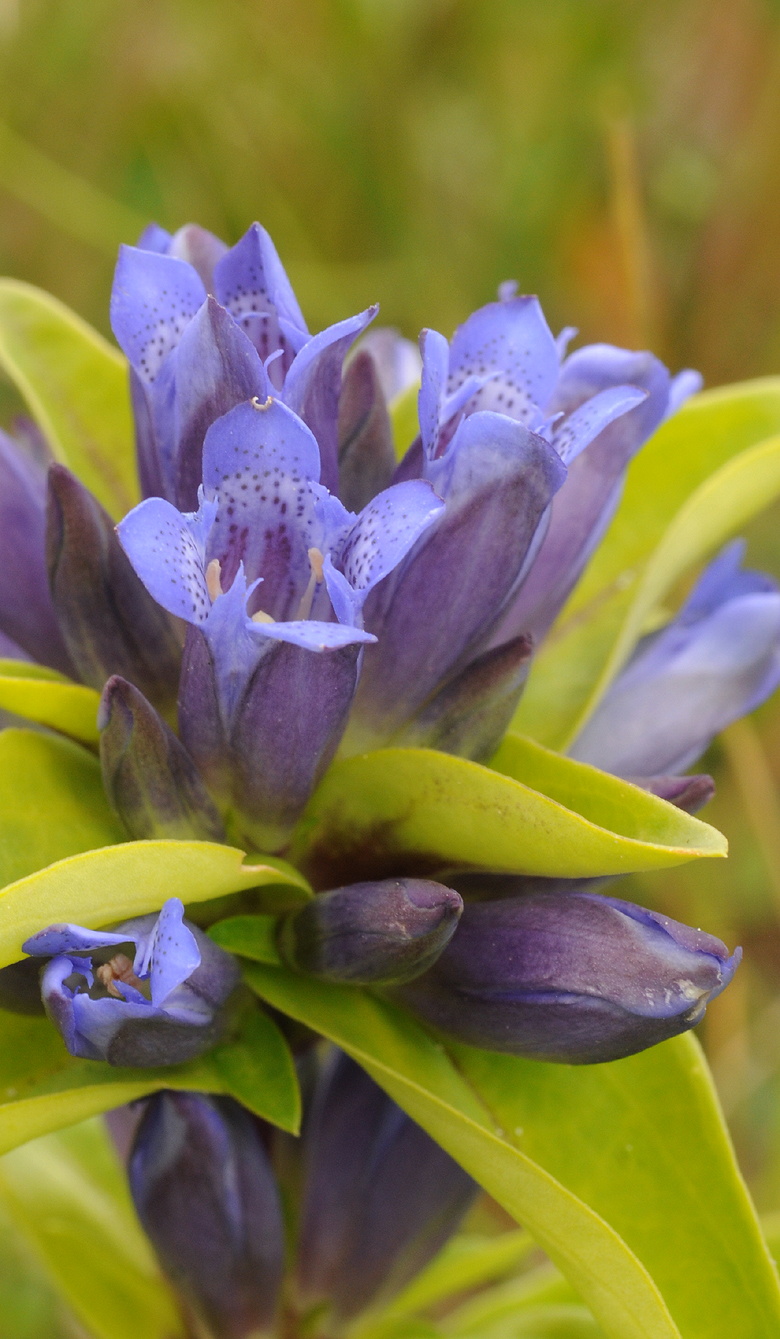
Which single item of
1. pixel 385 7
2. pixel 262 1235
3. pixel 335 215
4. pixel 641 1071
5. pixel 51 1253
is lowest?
pixel 51 1253

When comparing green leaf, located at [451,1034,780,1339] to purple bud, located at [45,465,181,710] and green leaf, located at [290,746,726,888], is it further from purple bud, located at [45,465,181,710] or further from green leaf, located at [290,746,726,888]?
purple bud, located at [45,465,181,710]

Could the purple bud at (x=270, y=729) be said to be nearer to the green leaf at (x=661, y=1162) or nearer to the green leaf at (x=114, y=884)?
the green leaf at (x=114, y=884)

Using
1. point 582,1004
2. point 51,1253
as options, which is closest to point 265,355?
point 582,1004

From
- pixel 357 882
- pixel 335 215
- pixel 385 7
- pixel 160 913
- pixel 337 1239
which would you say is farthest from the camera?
pixel 335 215

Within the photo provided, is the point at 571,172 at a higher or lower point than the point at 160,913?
higher

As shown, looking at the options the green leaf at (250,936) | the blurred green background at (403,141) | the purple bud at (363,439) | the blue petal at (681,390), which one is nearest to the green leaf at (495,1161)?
the green leaf at (250,936)

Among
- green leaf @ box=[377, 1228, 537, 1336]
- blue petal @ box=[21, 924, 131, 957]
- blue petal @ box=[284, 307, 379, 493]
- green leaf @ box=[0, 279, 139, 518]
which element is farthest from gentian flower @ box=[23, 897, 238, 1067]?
green leaf @ box=[377, 1228, 537, 1336]

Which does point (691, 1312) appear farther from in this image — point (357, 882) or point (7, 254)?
point (7, 254)
